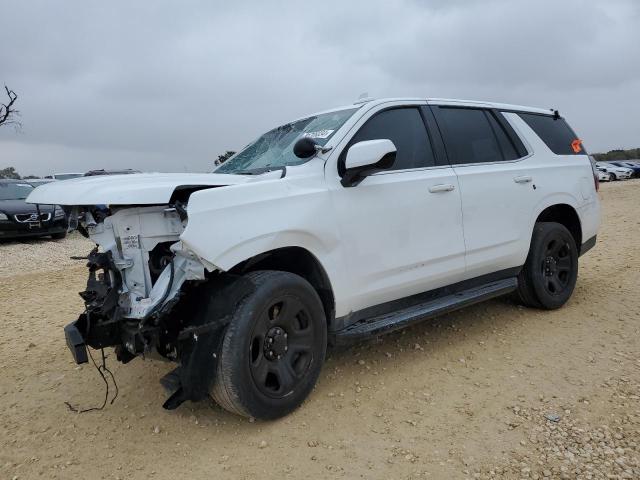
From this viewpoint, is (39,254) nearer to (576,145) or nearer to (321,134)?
(321,134)

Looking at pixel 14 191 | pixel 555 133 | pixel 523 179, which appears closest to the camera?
pixel 523 179

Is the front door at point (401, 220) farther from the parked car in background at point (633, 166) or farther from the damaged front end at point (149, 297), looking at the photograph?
the parked car in background at point (633, 166)

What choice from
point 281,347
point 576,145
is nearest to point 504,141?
point 576,145

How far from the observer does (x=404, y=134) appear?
146 inches

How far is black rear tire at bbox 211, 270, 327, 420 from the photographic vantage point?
2701 mm

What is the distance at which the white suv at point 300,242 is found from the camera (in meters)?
2.68

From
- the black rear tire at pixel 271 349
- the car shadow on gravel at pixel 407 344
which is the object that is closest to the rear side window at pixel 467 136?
the car shadow on gravel at pixel 407 344

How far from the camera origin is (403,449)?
105 inches

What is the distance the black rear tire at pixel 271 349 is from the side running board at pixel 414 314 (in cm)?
21

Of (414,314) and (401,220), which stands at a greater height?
(401,220)

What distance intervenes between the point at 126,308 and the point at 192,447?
85 centimetres

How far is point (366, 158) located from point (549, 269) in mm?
2692

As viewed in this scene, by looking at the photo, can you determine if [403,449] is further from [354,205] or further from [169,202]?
Result: [169,202]

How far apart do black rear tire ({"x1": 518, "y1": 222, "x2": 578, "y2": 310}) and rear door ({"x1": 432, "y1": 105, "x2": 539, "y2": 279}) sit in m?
0.18
